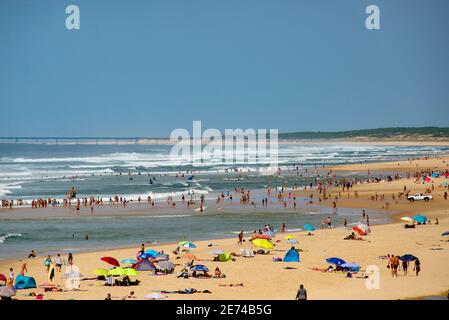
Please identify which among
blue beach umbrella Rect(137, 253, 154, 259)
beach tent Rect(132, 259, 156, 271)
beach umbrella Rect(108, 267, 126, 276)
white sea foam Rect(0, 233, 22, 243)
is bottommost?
white sea foam Rect(0, 233, 22, 243)

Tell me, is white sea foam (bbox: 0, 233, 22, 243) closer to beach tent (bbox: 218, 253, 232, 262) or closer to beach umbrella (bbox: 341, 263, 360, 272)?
beach tent (bbox: 218, 253, 232, 262)

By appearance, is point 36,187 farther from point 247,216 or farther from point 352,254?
point 352,254

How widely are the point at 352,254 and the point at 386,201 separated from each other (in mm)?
25698

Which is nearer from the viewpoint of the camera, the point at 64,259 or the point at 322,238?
the point at 64,259

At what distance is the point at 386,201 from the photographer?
2062 inches

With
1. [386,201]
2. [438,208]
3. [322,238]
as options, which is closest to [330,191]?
[386,201]

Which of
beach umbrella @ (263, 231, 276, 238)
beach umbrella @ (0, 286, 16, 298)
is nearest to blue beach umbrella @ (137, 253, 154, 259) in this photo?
beach umbrella @ (0, 286, 16, 298)

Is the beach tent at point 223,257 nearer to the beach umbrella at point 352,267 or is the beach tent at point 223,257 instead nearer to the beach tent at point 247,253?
the beach tent at point 247,253

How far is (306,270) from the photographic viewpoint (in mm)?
24047

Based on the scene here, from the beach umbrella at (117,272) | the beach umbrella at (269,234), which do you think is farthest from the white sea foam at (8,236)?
the beach umbrella at (117,272)

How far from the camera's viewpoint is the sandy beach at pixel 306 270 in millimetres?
19719

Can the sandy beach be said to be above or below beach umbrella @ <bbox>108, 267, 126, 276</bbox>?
below

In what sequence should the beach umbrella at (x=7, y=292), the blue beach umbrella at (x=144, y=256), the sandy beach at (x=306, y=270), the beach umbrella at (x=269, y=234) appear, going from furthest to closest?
the beach umbrella at (x=269, y=234), the blue beach umbrella at (x=144, y=256), the sandy beach at (x=306, y=270), the beach umbrella at (x=7, y=292)

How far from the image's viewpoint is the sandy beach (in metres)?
19.7
